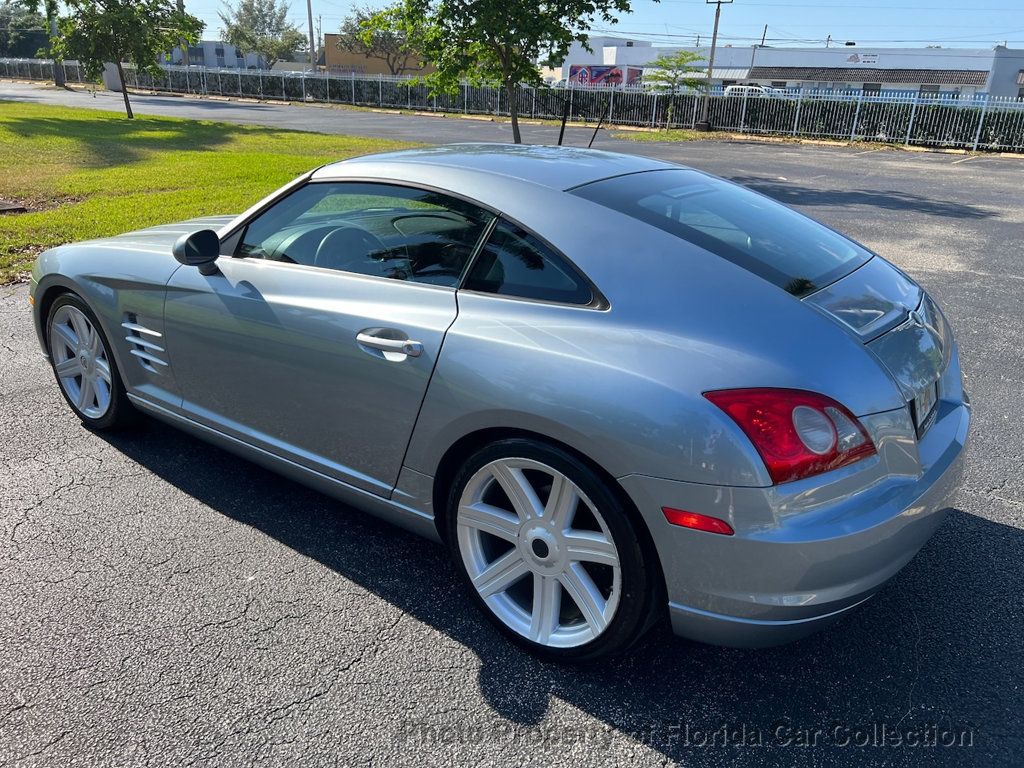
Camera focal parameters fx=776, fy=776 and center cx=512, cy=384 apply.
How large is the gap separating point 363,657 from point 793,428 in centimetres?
152

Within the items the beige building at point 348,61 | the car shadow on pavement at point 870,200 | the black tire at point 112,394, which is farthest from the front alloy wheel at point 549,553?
the beige building at point 348,61

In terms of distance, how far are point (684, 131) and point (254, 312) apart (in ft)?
98.6

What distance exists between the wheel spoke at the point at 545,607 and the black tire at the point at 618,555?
0.04 metres

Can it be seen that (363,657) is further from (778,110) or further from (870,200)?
(778,110)

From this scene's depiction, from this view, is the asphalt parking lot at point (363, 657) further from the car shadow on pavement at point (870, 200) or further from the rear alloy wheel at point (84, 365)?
the car shadow on pavement at point (870, 200)

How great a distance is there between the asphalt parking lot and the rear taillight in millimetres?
802

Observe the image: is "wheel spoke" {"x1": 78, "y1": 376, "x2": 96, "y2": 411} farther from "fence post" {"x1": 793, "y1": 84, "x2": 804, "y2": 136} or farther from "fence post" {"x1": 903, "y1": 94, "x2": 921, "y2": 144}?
"fence post" {"x1": 793, "y1": 84, "x2": 804, "y2": 136}

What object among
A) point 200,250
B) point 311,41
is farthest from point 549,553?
point 311,41

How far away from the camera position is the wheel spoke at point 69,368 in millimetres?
4070

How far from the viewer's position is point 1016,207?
12508 mm

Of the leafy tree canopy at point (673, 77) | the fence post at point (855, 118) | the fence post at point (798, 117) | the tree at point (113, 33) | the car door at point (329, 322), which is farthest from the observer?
the leafy tree canopy at point (673, 77)

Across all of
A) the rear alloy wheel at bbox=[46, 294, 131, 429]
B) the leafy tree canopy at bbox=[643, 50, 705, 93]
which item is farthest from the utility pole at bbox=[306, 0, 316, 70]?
the rear alloy wheel at bbox=[46, 294, 131, 429]

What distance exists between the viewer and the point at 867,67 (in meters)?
68.2

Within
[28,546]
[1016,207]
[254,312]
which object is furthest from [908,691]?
[1016,207]
